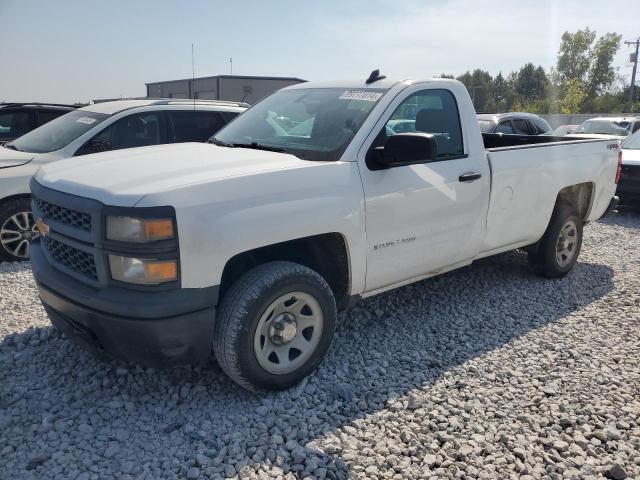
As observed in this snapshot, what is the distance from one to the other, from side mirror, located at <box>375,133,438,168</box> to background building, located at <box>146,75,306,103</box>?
1078 centimetres

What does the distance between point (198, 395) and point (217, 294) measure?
0.77 metres

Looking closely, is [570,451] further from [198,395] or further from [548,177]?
[548,177]

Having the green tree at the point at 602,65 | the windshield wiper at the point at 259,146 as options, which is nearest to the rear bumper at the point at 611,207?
the windshield wiper at the point at 259,146

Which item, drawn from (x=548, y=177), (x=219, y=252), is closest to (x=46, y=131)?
(x=219, y=252)

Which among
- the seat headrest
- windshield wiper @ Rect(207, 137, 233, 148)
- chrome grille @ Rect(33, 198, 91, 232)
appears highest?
the seat headrest

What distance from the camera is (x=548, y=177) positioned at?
496cm

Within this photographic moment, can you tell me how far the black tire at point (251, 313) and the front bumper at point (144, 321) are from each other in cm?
11

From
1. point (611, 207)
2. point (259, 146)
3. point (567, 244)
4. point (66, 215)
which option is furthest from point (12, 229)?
point (611, 207)

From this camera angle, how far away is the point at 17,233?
5785 millimetres

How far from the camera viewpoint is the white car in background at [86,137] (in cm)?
574

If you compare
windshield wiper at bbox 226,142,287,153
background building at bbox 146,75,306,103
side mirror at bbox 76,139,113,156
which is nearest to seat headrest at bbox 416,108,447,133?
windshield wiper at bbox 226,142,287,153

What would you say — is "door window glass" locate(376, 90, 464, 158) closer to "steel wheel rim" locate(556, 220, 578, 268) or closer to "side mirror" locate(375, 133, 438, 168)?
"side mirror" locate(375, 133, 438, 168)

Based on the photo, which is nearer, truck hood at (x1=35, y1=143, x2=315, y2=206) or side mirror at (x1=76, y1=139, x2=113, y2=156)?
truck hood at (x1=35, y1=143, x2=315, y2=206)

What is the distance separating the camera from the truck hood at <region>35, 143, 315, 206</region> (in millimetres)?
2836
